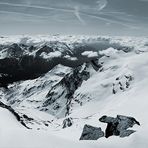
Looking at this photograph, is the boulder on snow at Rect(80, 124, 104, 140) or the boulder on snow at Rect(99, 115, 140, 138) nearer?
the boulder on snow at Rect(80, 124, 104, 140)

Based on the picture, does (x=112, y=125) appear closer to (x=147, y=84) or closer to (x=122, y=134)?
(x=122, y=134)

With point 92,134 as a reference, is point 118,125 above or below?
above

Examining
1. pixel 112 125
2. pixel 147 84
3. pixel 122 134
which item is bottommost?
pixel 147 84

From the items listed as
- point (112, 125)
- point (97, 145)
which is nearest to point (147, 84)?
point (112, 125)

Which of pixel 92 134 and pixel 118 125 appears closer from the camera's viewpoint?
pixel 92 134

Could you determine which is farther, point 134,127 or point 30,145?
point 134,127

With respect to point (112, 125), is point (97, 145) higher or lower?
higher

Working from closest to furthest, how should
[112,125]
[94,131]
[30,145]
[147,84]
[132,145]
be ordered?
[30,145], [132,145], [94,131], [112,125], [147,84]

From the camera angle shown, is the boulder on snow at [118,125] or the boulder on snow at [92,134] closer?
the boulder on snow at [92,134]

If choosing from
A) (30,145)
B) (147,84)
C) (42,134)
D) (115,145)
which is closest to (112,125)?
(115,145)

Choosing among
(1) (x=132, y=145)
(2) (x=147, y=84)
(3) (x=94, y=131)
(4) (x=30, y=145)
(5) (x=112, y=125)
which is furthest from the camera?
(2) (x=147, y=84)
